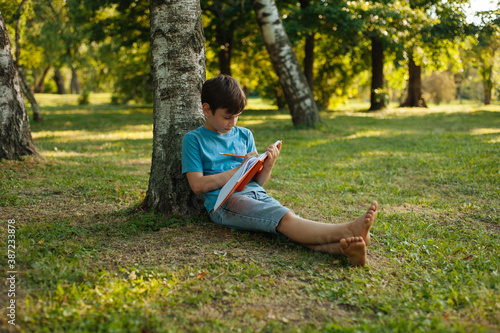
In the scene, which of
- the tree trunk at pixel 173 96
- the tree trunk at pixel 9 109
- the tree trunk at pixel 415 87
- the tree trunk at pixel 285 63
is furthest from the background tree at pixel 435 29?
the tree trunk at pixel 9 109

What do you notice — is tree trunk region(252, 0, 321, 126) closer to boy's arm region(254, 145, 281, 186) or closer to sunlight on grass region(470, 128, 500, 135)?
sunlight on grass region(470, 128, 500, 135)

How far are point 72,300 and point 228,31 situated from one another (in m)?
15.9

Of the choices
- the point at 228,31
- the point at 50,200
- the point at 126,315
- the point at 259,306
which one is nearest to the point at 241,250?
the point at 259,306

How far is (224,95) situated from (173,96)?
813 mm

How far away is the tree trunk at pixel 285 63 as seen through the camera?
1045 cm

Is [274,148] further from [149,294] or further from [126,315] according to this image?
[126,315]

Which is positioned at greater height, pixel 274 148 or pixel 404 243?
pixel 274 148

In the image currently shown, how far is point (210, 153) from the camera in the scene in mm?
3586

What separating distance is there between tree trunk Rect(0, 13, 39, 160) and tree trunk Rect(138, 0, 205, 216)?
8.55 ft

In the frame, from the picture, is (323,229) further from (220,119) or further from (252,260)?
(220,119)

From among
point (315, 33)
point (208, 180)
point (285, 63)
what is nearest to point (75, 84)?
point (315, 33)

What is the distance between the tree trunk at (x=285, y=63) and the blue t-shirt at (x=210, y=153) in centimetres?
746

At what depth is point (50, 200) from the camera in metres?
4.38

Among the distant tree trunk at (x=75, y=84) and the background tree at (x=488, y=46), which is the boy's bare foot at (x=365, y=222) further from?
the distant tree trunk at (x=75, y=84)
